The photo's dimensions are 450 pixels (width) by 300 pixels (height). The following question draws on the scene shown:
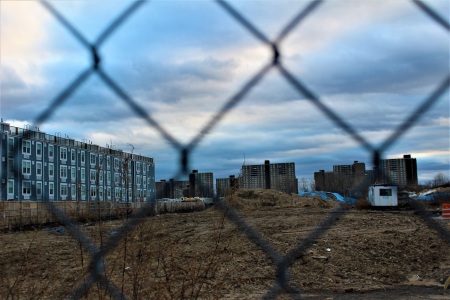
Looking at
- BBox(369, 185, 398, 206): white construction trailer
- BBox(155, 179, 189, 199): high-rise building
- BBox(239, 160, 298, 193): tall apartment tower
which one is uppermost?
BBox(239, 160, 298, 193): tall apartment tower

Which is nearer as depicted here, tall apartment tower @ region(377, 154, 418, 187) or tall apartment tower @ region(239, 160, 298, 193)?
tall apartment tower @ region(377, 154, 418, 187)

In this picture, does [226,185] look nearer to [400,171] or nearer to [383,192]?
[400,171]

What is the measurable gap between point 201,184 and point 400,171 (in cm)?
47

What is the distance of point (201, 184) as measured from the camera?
1.19 m

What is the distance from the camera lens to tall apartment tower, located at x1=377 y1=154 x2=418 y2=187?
0.99m

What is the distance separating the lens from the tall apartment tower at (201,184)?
1.16 m

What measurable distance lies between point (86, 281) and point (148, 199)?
1.06ft

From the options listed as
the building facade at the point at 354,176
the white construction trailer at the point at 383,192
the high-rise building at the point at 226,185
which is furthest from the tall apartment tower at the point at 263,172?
the white construction trailer at the point at 383,192

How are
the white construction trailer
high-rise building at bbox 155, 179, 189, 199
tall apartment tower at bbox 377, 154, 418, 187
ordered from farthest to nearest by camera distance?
the white construction trailer → high-rise building at bbox 155, 179, 189, 199 → tall apartment tower at bbox 377, 154, 418, 187

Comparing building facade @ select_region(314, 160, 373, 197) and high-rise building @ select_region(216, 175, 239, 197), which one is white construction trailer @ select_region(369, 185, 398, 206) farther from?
high-rise building @ select_region(216, 175, 239, 197)

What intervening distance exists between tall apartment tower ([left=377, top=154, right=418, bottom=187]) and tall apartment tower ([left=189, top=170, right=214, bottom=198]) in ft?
1.40

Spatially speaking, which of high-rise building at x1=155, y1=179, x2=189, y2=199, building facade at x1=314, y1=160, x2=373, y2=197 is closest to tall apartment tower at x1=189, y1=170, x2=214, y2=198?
high-rise building at x1=155, y1=179, x2=189, y2=199

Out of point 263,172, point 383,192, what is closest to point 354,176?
point 263,172

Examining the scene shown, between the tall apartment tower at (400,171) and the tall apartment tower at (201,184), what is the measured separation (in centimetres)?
43
